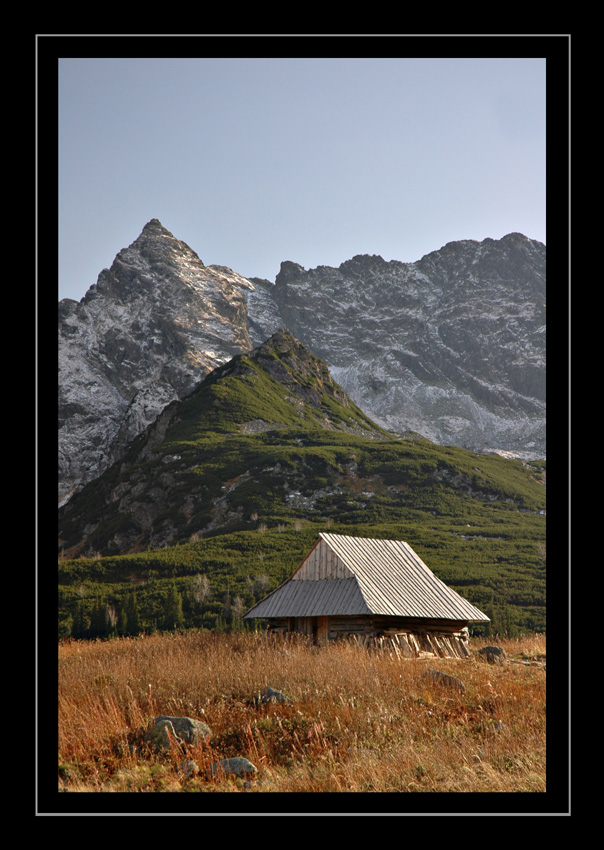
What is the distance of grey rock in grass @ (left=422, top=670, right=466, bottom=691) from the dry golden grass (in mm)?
253

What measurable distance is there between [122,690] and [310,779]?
5.12 m

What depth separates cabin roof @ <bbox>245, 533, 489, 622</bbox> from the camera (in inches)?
935

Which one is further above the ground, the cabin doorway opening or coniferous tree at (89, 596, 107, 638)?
the cabin doorway opening

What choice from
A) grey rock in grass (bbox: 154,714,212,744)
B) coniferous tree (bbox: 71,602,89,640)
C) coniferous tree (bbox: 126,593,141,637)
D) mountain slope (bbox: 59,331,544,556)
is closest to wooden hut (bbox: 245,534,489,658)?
grey rock in grass (bbox: 154,714,212,744)

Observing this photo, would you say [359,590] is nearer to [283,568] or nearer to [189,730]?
[189,730]

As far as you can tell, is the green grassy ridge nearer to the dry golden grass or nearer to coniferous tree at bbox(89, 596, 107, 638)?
coniferous tree at bbox(89, 596, 107, 638)

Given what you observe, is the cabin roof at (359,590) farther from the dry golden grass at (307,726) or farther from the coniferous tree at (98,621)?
the coniferous tree at (98,621)

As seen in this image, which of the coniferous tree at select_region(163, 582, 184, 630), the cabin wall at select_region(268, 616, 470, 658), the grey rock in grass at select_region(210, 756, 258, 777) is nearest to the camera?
the grey rock in grass at select_region(210, 756, 258, 777)

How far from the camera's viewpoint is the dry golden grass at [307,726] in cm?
818

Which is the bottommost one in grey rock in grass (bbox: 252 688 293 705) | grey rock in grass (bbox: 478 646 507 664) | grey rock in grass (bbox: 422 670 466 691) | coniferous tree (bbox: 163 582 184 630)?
coniferous tree (bbox: 163 582 184 630)

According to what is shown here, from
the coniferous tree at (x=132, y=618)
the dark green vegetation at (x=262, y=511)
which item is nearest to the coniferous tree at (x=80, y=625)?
the dark green vegetation at (x=262, y=511)

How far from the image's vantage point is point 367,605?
2277cm

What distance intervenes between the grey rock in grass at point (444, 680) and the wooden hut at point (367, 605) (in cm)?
763
